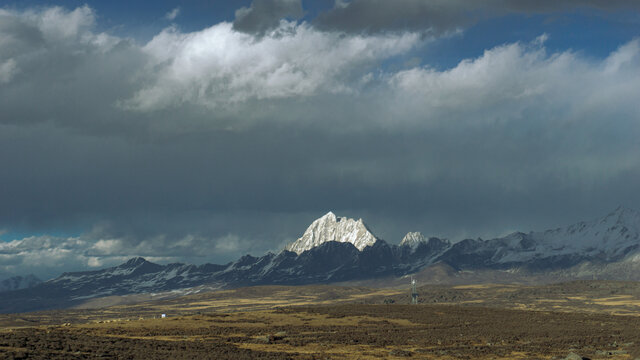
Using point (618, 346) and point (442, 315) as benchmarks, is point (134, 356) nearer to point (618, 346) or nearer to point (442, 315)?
point (618, 346)

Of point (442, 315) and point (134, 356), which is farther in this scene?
point (442, 315)

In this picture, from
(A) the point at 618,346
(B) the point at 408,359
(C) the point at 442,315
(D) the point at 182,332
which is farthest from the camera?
(C) the point at 442,315

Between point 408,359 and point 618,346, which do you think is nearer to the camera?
point 408,359

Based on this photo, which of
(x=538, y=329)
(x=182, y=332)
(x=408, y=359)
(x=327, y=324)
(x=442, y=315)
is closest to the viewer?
(x=408, y=359)

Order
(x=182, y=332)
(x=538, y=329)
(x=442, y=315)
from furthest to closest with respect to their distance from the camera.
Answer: (x=442, y=315) < (x=538, y=329) < (x=182, y=332)

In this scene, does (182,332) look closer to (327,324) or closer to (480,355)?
(327,324)

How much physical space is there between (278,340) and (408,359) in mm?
32859

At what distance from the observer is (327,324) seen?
158 meters

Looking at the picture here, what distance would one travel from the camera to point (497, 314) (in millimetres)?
185125

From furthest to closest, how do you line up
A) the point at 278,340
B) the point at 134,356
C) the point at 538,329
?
the point at 538,329 → the point at 278,340 → the point at 134,356

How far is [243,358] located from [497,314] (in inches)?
4397

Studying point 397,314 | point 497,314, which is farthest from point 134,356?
point 497,314

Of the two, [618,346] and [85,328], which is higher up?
[85,328]

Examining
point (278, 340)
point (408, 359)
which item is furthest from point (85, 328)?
point (408, 359)
